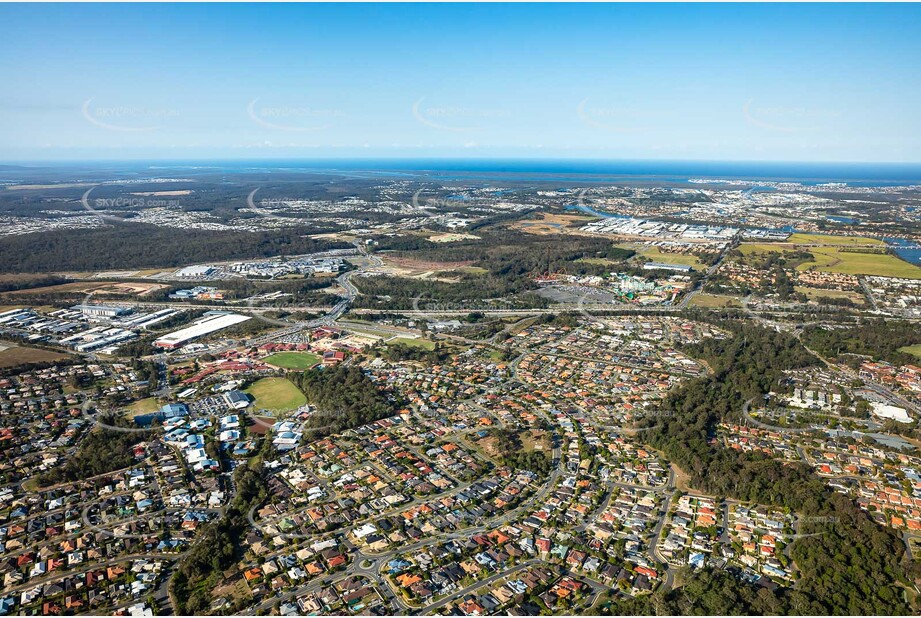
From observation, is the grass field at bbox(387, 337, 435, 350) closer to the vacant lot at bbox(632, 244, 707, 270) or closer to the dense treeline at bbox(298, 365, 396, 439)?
the dense treeline at bbox(298, 365, 396, 439)

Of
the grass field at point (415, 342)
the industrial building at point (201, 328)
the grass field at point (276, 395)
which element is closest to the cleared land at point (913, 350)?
the grass field at point (415, 342)

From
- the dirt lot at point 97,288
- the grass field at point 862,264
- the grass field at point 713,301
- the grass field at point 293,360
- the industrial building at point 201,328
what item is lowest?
the grass field at point 293,360

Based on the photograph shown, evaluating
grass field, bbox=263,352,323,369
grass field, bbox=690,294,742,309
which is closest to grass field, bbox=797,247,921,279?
grass field, bbox=690,294,742,309

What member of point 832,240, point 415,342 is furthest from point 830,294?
point 415,342

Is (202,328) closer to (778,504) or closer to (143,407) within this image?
(143,407)

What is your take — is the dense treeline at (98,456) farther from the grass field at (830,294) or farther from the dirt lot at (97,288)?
the grass field at (830,294)

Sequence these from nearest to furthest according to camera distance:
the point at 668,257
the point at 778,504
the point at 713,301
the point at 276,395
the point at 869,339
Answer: the point at 778,504, the point at 276,395, the point at 869,339, the point at 713,301, the point at 668,257

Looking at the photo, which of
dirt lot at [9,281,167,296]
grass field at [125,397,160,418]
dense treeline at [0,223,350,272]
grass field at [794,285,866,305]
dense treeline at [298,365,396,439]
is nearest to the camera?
dense treeline at [298,365,396,439]
